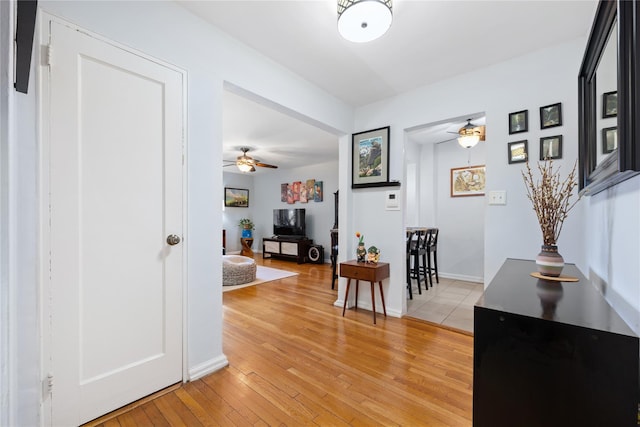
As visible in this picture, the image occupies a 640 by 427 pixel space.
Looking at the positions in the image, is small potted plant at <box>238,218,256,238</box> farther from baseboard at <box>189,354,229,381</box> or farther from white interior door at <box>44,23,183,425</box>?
white interior door at <box>44,23,183,425</box>

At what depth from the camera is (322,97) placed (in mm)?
2934

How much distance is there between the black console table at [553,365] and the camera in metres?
0.74

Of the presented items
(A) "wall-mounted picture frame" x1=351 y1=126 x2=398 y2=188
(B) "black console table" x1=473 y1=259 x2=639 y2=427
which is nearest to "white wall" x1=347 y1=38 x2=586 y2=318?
(A) "wall-mounted picture frame" x1=351 y1=126 x2=398 y2=188

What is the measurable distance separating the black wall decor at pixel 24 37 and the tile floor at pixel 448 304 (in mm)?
3184

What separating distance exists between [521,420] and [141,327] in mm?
1815

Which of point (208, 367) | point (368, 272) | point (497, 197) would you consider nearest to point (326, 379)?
point (208, 367)

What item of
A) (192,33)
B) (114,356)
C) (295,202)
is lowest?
(114,356)

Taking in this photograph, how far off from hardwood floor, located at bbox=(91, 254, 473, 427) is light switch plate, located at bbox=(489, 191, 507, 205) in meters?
1.21

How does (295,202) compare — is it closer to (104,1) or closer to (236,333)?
(236,333)

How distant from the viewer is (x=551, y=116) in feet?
7.12

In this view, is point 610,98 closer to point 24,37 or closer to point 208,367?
point 24,37

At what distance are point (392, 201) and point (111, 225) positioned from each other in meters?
2.46

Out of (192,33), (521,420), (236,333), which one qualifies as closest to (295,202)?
(236,333)

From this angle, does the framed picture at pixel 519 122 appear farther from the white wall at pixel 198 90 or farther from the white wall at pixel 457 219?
the white wall at pixel 457 219
